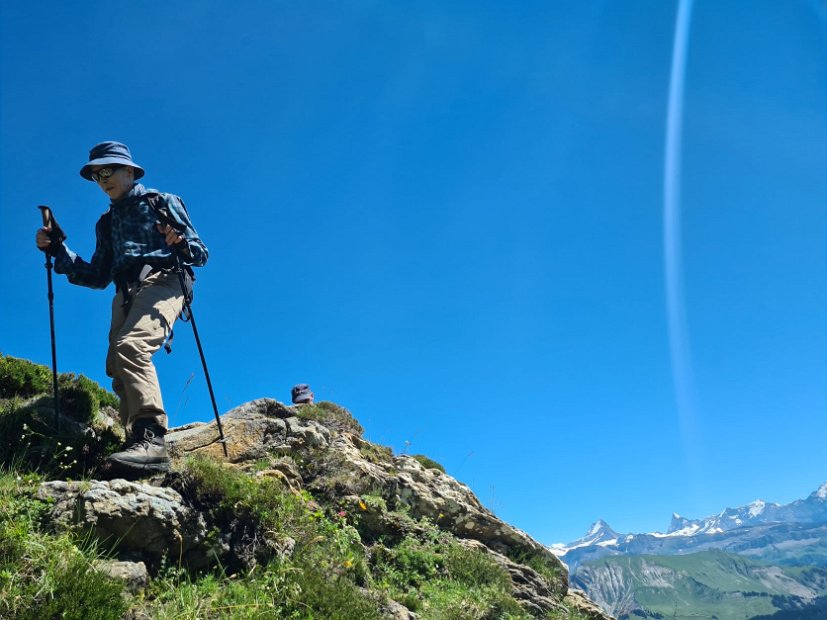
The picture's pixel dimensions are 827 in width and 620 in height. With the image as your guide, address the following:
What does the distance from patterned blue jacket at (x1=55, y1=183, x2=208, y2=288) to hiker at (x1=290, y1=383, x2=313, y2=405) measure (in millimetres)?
9695

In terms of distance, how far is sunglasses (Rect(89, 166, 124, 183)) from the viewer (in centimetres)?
748

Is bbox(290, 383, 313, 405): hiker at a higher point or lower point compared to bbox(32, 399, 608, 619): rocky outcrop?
higher

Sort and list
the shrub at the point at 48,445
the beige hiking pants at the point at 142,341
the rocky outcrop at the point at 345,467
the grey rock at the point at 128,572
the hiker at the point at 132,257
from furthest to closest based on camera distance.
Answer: the rocky outcrop at the point at 345,467, the hiker at the point at 132,257, the beige hiking pants at the point at 142,341, the shrub at the point at 48,445, the grey rock at the point at 128,572

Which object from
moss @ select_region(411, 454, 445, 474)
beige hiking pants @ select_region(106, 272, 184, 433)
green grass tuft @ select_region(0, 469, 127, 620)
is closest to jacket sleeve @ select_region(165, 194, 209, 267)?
beige hiking pants @ select_region(106, 272, 184, 433)

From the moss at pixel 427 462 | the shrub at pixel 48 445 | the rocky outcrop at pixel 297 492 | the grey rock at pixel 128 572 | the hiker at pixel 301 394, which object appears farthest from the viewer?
the hiker at pixel 301 394

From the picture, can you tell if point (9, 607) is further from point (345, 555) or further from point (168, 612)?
point (345, 555)

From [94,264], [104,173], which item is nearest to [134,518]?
[94,264]

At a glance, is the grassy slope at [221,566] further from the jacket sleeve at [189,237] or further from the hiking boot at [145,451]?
the jacket sleeve at [189,237]

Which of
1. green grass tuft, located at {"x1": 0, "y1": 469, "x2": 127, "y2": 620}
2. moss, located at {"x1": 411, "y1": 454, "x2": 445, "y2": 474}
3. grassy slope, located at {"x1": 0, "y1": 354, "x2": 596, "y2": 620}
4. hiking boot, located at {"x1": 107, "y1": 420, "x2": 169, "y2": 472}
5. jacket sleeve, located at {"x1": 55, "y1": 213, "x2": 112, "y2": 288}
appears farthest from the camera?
moss, located at {"x1": 411, "y1": 454, "x2": 445, "y2": 474}

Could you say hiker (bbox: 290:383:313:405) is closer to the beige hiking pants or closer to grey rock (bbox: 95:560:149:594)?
the beige hiking pants

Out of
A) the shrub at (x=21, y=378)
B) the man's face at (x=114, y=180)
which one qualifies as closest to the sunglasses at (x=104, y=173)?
the man's face at (x=114, y=180)

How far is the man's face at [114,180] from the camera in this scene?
7.50 metres

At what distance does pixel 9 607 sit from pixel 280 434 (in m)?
5.72

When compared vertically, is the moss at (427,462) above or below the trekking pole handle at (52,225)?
below
